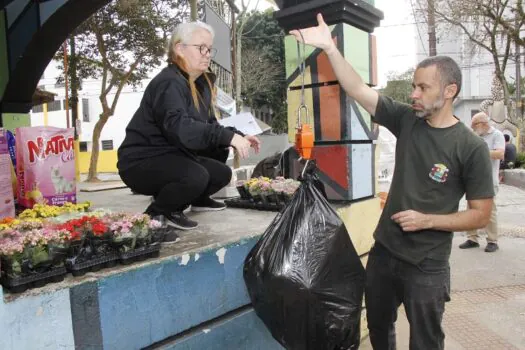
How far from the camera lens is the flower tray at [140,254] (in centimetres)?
193

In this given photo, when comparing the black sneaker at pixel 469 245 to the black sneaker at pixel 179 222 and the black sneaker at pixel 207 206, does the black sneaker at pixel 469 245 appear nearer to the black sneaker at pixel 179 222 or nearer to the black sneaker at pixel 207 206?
the black sneaker at pixel 207 206

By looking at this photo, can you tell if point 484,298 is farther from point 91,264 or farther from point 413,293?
point 91,264

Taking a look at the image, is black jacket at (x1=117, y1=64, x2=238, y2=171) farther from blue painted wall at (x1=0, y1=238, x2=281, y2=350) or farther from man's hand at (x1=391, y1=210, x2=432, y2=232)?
man's hand at (x1=391, y1=210, x2=432, y2=232)

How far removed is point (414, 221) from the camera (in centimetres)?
199

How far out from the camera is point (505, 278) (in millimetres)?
4543

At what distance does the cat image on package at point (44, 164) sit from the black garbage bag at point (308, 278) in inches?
71.7

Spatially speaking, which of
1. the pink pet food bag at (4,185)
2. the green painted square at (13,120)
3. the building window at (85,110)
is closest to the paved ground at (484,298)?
the pink pet food bag at (4,185)

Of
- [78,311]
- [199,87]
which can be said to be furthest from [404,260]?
[199,87]

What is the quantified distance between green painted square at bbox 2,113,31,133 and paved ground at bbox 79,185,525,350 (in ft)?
8.28

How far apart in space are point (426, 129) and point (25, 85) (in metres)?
5.92

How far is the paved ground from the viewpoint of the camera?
3211 millimetres

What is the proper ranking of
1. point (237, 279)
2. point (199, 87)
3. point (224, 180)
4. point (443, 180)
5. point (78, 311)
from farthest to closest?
point (224, 180), point (199, 87), point (237, 279), point (443, 180), point (78, 311)

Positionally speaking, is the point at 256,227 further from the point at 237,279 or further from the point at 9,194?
the point at 9,194

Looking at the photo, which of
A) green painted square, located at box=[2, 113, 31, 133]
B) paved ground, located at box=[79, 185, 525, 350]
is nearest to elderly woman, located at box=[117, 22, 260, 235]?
paved ground, located at box=[79, 185, 525, 350]
